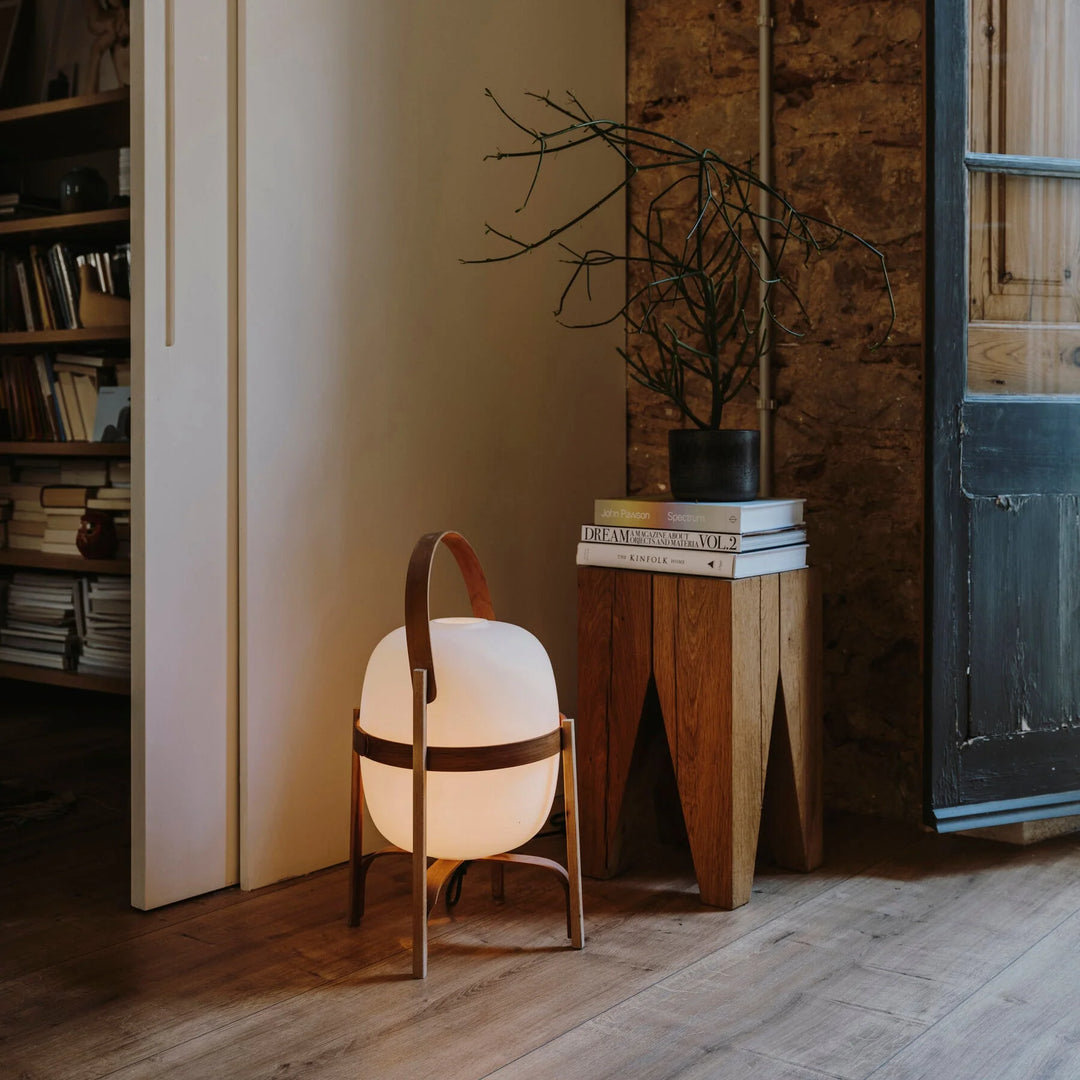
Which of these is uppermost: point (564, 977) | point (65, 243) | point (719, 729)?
point (65, 243)

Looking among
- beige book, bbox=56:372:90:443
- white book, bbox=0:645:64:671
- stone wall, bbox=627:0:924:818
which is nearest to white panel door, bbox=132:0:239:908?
stone wall, bbox=627:0:924:818

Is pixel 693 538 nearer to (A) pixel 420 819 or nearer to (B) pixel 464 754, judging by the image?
(B) pixel 464 754

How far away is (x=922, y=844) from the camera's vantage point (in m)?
2.65

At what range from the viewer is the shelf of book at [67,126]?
3.23 metres

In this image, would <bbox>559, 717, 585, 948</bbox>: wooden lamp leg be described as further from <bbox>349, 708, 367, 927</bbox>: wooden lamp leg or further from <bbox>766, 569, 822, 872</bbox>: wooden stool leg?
<bbox>766, 569, 822, 872</bbox>: wooden stool leg

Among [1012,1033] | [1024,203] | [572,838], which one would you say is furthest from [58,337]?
[1012,1033]

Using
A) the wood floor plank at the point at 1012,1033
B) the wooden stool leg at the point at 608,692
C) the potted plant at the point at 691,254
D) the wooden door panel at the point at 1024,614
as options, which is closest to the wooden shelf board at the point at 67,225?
the potted plant at the point at 691,254

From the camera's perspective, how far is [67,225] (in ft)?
11.0

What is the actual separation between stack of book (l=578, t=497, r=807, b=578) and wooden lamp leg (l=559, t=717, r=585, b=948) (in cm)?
41

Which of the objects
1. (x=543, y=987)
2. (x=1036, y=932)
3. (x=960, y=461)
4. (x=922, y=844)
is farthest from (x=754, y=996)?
(x=960, y=461)

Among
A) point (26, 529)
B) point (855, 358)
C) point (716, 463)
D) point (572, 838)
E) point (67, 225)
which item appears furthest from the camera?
point (26, 529)

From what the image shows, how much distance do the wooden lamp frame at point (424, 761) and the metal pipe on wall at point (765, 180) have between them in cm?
106

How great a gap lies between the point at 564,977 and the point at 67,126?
9.23 ft

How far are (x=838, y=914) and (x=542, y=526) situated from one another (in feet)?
3.78
